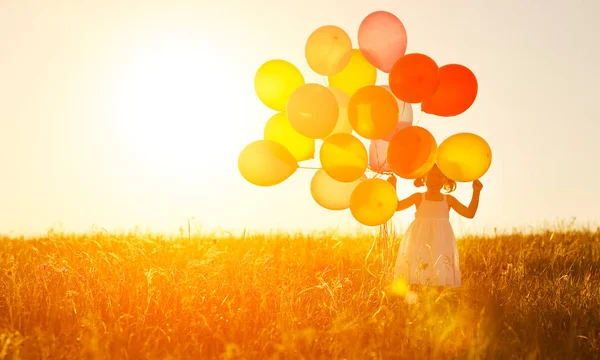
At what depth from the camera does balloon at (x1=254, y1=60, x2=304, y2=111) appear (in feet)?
17.3

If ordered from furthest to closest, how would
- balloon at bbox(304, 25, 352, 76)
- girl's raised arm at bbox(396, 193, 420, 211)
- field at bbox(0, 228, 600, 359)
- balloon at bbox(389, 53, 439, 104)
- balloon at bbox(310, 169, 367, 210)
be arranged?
girl's raised arm at bbox(396, 193, 420, 211), balloon at bbox(310, 169, 367, 210), balloon at bbox(304, 25, 352, 76), balloon at bbox(389, 53, 439, 104), field at bbox(0, 228, 600, 359)

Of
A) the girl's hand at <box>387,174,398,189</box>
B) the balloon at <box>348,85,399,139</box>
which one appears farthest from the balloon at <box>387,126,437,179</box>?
the girl's hand at <box>387,174,398,189</box>

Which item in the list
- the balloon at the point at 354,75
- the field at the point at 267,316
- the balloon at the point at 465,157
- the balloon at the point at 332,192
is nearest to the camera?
the field at the point at 267,316

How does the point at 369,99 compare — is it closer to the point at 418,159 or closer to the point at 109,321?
the point at 418,159

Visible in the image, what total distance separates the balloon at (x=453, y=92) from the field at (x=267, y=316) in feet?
4.99

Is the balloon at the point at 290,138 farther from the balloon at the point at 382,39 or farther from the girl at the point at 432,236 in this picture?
the balloon at the point at 382,39

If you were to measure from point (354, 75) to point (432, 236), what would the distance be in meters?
1.71

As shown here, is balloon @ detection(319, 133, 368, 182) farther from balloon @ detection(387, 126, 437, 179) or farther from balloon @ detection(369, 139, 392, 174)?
balloon @ detection(369, 139, 392, 174)

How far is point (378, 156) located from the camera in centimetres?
545

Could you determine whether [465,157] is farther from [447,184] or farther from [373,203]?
[373,203]

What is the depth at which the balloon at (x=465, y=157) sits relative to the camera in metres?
5.02

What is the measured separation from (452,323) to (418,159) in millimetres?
Answer: 1423

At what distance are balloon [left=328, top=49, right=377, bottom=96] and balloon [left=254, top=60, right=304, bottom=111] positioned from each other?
37cm

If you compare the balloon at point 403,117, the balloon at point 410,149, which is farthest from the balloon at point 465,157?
the balloon at point 403,117
